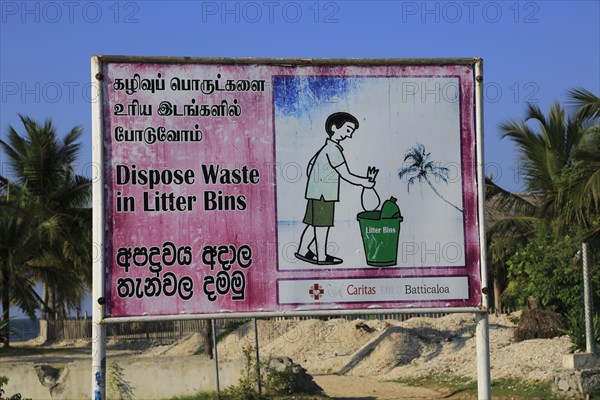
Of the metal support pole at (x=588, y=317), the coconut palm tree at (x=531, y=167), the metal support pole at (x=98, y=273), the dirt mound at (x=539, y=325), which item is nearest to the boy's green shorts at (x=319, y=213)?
the metal support pole at (x=98, y=273)

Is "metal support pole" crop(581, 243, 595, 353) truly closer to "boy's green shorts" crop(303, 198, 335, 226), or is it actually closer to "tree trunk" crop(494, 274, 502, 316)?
"boy's green shorts" crop(303, 198, 335, 226)

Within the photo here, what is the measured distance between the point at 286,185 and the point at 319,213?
40 centimetres

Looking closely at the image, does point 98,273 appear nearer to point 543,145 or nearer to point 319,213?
point 319,213

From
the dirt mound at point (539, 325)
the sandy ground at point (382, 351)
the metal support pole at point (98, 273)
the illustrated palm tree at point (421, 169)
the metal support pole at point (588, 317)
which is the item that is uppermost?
the illustrated palm tree at point (421, 169)

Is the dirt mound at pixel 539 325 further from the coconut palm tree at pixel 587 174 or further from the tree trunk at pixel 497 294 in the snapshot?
the tree trunk at pixel 497 294

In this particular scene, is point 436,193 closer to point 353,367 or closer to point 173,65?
point 173,65

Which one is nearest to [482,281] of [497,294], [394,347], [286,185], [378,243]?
[378,243]

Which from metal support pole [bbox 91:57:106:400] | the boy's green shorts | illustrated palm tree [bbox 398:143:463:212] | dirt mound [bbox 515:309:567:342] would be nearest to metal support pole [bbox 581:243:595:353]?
dirt mound [bbox 515:309:567:342]

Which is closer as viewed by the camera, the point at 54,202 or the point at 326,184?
the point at 326,184

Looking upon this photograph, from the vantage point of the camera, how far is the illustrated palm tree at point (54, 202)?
110 ft

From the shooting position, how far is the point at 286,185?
27.7ft

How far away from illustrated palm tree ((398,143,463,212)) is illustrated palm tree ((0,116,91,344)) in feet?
84.5

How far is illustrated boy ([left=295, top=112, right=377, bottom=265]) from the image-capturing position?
27.5 feet

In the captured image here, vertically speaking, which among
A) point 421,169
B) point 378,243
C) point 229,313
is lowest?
point 229,313
